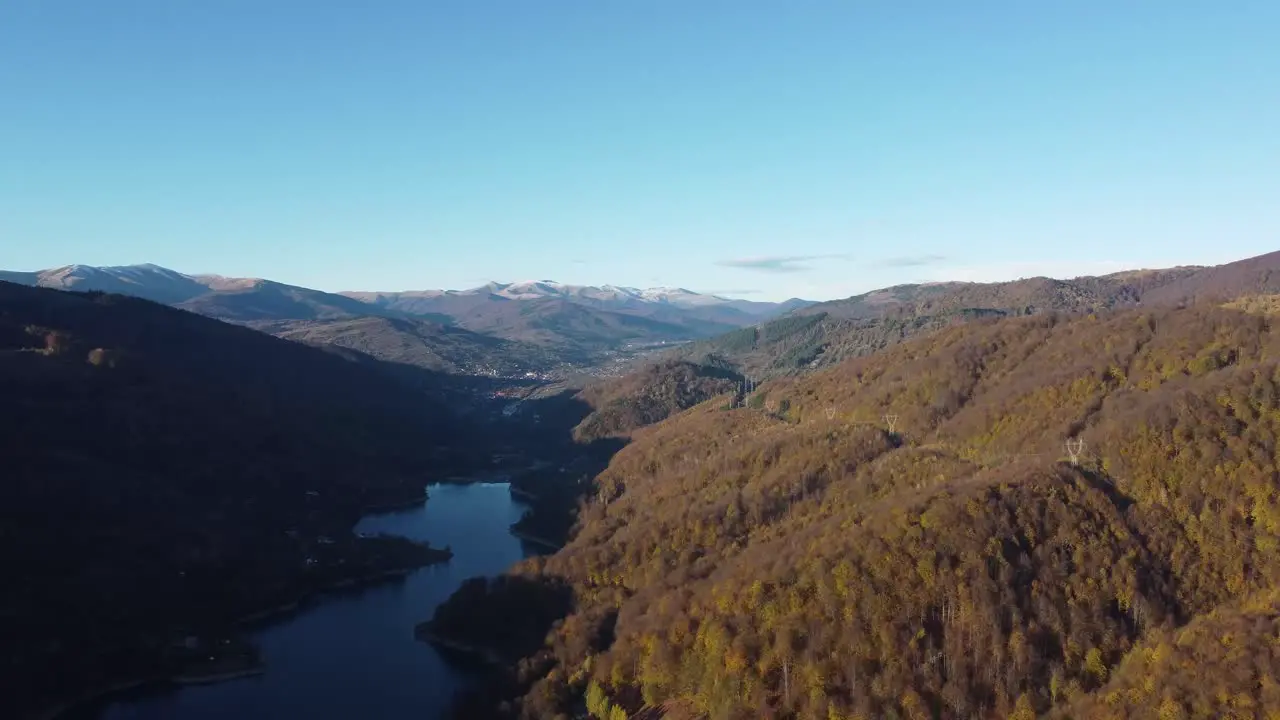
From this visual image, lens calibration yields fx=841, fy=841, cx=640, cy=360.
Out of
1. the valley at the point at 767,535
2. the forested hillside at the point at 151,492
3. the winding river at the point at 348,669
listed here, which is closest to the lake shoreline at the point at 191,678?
the valley at the point at 767,535

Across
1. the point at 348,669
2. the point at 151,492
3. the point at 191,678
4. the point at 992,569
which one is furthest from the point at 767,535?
the point at 151,492

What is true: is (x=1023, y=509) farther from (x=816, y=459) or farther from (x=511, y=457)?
(x=511, y=457)

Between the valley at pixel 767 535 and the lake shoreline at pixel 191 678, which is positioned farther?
the lake shoreline at pixel 191 678

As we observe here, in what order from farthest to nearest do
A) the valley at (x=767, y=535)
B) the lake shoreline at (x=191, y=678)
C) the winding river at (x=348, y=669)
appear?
the winding river at (x=348, y=669)
the lake shoreline at (x=191, y=678)
the valley at (x=767, y=535)

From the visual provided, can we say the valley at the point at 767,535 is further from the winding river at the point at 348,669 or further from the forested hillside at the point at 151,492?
the winding river at the point at 348,669

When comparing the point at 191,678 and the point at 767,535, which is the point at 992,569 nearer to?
the point at 767,535

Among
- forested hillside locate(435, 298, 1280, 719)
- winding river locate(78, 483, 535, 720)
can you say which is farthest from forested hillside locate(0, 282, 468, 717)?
forested hillside locate(435, 298, 1280, 719)
